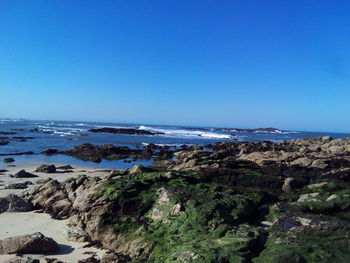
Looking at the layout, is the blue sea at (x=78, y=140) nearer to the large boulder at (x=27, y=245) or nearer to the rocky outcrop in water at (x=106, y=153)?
the rocky outcrop in water at (x=106, y=153)

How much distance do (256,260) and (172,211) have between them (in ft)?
8.70

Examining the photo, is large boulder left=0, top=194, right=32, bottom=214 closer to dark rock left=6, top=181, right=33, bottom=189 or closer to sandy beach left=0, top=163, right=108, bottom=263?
sandy beach left=0, top=163, right=108, bottom=263

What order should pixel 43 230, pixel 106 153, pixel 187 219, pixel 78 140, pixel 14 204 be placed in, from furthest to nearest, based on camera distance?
pixel 78 140, pixel 106 153, pixel 14 204, pixel 43 230, pixel 187 219

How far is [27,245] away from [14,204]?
4.13 metres

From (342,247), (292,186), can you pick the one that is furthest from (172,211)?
(292,186)

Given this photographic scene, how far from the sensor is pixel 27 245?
23.0 feet

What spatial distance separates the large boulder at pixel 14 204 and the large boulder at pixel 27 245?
3.55m

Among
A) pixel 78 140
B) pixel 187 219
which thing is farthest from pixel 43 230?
pixel 78 140

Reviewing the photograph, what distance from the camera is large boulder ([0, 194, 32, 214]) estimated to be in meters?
10.3

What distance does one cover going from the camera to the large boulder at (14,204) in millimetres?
10320

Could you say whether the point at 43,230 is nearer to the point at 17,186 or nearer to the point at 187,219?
the point at 187,219

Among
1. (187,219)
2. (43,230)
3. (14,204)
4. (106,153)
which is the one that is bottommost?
(106,153)

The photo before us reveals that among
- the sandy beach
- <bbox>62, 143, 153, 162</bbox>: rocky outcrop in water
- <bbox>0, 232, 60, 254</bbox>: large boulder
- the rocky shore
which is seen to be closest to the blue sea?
<bbox>62, 143, 153, 162</bbox>: rocky outcrop in water

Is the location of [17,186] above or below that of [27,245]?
below
